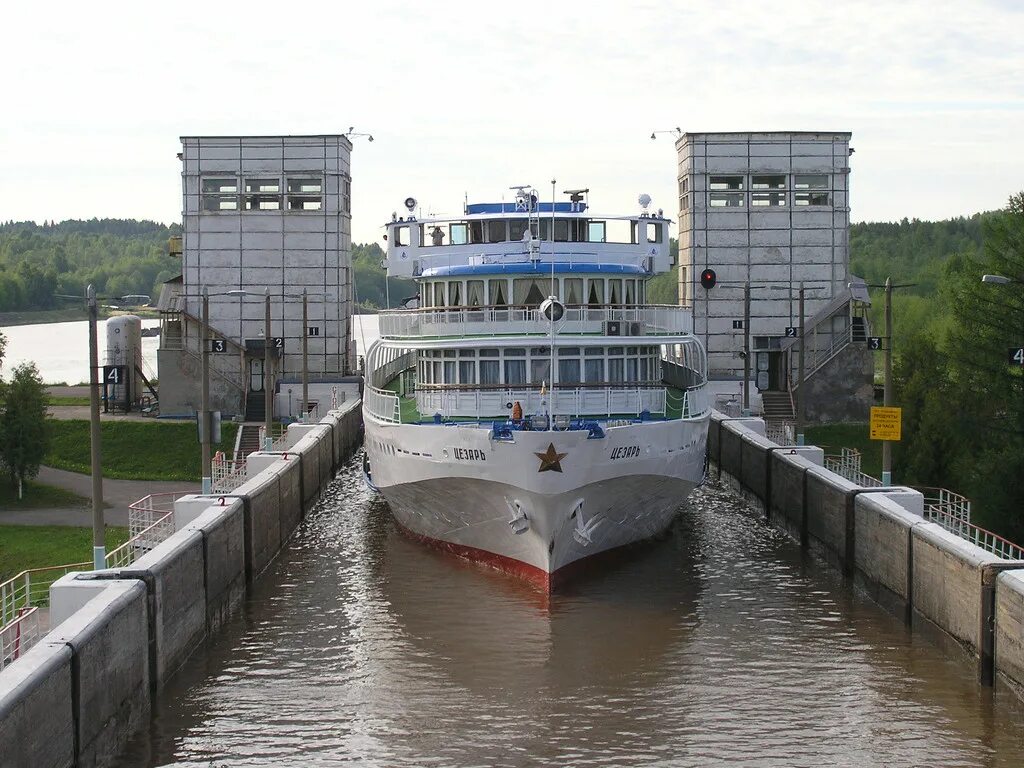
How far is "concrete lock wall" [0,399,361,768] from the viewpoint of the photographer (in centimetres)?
1568

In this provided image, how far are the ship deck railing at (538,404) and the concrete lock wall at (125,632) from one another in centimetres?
430

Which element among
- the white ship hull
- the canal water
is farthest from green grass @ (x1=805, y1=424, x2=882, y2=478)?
the canal water

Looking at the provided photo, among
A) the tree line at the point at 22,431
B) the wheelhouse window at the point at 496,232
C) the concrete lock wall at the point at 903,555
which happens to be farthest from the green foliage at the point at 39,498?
the concrete lock wall at the point at 903,555

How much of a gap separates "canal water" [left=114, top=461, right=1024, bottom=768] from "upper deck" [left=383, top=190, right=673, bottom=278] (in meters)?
9.16

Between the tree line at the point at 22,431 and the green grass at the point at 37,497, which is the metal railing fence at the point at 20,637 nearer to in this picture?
the green grass at the point at 37,497

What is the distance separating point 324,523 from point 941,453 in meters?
20.0

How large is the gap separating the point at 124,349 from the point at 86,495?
2202 cm

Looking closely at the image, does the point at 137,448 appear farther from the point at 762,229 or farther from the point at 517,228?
the point at 762,229

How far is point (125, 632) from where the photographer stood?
64.2 feet

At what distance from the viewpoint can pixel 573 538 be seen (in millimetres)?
28266

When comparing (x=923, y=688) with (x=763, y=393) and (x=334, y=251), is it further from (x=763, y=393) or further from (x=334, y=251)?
(x=334, y=251)

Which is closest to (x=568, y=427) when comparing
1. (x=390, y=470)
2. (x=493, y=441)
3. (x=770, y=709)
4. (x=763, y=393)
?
(x=493, y=441)

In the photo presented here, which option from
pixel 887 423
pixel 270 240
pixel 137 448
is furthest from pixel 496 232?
pixel 270 240

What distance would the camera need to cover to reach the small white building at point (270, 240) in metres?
63.2
